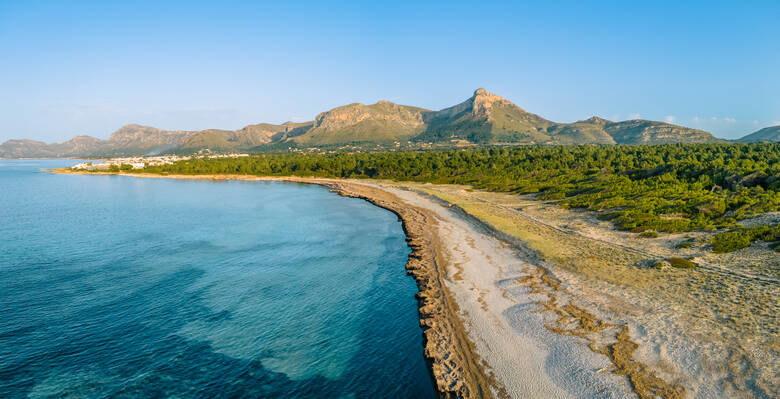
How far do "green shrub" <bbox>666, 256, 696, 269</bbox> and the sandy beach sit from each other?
183 centimetres

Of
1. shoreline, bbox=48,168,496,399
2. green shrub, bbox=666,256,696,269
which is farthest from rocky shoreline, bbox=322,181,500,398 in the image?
green shrub, bbox=666,256,696,269

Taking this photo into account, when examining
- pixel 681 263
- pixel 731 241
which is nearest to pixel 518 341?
pixel 681 263

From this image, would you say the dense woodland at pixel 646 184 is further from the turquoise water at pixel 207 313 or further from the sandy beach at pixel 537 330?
the turquoise water at pixel 207 313

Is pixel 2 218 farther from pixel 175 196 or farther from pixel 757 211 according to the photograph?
pixel 757 211

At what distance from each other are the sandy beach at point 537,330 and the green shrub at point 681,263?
1831 mm

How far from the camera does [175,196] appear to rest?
92.1 metres

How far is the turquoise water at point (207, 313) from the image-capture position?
17.4 metres

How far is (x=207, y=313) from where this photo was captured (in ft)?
80.8

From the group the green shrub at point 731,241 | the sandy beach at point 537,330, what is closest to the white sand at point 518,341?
the sandy beach at point 537,330

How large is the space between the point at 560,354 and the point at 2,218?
81.6 meters

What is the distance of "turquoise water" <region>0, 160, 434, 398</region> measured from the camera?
685 inches

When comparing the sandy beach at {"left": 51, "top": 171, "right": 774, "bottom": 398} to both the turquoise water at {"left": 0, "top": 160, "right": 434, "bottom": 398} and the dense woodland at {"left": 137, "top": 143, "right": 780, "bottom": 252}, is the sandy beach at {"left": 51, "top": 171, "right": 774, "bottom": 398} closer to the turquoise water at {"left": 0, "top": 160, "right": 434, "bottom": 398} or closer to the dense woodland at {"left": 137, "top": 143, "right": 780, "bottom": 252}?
the turquoise water at {"left": 0, "top": 160, "right": 434, "bottom": 398}

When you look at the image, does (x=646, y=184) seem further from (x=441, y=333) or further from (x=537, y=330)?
(x=441, y=333)

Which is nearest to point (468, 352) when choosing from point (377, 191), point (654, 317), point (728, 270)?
point (654, 317)
